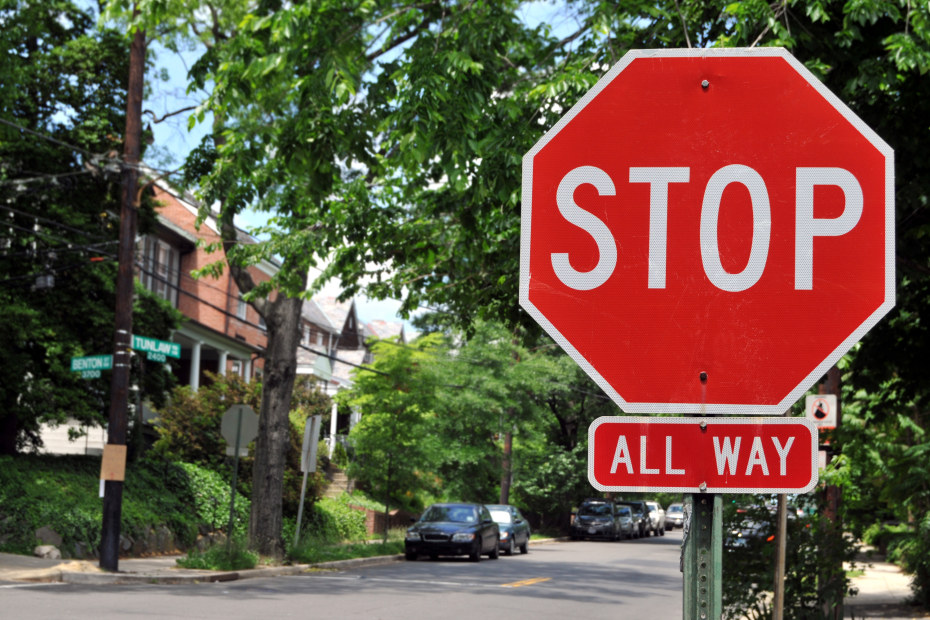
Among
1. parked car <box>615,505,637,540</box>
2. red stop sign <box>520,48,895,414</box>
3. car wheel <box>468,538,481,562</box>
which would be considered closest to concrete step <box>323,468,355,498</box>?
car wheel <box>468,538,481,562</box>

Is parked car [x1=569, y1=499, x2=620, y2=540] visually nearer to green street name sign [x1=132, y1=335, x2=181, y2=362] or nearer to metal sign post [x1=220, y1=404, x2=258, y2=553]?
metal sign post [x1=220, y1=404, x2=258, y2=553]

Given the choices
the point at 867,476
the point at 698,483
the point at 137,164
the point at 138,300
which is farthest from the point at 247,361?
the point at 698,483

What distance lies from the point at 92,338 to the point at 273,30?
14229 millimetres

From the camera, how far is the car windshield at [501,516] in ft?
104

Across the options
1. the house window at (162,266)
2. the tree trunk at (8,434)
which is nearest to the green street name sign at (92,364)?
the tree trunk at (8,434)

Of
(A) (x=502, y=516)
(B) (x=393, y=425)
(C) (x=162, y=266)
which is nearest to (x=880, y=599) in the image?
(B) (x=393, y=425)

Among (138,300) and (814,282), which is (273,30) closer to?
(814,282)

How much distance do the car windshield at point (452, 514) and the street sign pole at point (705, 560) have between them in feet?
83.2

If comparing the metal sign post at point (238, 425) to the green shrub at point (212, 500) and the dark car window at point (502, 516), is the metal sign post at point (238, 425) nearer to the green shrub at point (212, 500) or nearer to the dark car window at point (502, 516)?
the green shrub at point (212, 500)

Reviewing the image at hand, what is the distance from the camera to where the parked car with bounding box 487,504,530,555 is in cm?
3073

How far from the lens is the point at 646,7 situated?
31.4 feet

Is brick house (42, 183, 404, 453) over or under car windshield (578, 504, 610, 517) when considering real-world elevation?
over

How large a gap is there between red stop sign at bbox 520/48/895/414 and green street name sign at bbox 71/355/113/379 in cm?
1734

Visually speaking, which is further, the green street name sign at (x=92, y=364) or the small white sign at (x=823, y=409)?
the green street name sign at (x=92, y=364)
